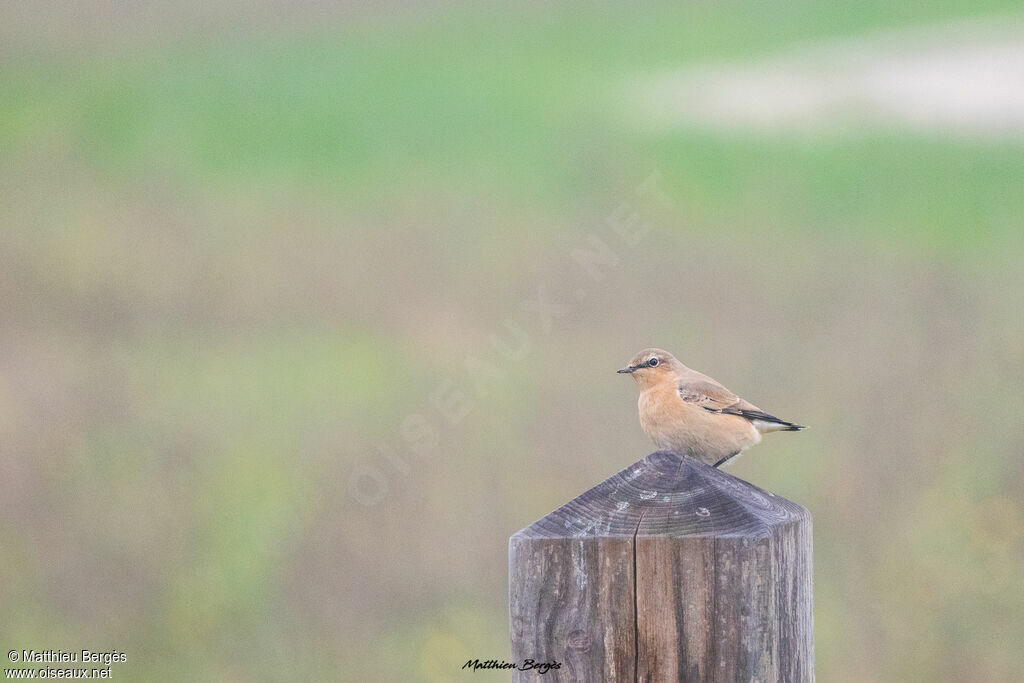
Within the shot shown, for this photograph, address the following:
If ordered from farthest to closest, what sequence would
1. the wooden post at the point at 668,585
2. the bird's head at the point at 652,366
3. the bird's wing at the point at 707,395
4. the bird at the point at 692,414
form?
the bird's head at the point at 652,366, the bird's wing at the point at 707,395, the bird at the point at 692,414, the wooden post at the point at 668,585

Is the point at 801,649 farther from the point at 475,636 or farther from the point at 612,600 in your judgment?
the point at 475,636

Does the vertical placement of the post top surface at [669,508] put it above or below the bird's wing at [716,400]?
below

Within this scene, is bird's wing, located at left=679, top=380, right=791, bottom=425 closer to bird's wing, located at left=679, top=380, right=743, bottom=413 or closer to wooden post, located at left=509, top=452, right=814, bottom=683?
bird's wing, located at left=679, top=380, right=743, bottom=413

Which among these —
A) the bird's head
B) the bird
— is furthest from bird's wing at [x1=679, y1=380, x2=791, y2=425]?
the bird's head

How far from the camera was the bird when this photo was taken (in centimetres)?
509

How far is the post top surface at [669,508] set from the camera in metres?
2.13

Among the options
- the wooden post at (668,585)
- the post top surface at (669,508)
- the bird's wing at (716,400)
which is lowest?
the wooden post at (668,585)

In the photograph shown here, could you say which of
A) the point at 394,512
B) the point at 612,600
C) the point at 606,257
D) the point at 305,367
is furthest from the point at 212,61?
the point at 612,600

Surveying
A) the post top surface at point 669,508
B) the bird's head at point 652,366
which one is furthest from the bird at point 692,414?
the post top surface at point 669,508

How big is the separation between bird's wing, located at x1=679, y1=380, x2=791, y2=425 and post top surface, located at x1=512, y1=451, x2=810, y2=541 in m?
2.96

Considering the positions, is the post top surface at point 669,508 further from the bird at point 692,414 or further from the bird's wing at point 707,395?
the bird's wing at point 707,395

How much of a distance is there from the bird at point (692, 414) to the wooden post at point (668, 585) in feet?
9.22

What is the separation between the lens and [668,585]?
210 centimetres

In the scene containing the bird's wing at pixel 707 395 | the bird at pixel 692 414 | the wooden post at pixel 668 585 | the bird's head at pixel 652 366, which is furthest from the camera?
the bird's head at pixel 652 366
